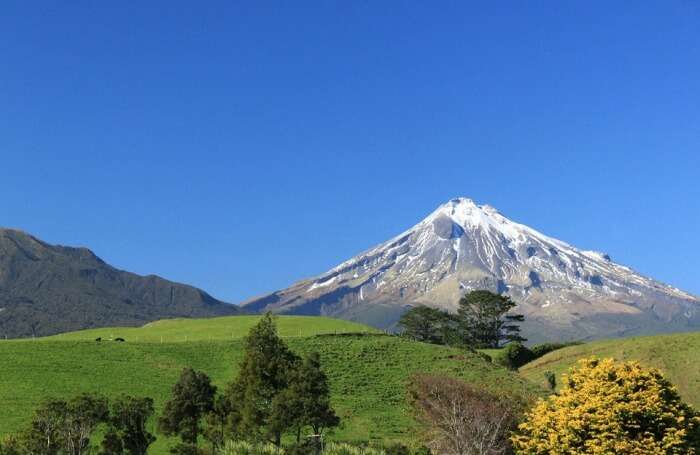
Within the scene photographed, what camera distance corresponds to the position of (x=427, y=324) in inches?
5773

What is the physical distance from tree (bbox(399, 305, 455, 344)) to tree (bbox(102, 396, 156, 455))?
10280 cm

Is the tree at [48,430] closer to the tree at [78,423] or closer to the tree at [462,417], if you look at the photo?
the tree at [78,423]

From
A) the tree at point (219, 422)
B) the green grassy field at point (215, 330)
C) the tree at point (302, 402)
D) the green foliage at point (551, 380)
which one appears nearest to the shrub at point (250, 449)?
the tree at point (302, 402)

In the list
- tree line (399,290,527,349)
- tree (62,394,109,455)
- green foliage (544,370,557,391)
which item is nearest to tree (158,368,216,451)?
tree (62,394,109,455)

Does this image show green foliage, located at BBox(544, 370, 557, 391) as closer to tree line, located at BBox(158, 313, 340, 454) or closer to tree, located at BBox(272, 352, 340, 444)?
tree line, located at BBox(158, 313, 340, 454)

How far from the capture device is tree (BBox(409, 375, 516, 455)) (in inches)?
1570

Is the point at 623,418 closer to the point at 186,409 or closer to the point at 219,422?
the point at 219,422

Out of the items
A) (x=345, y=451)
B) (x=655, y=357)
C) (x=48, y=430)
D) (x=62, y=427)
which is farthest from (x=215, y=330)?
(x=48, y=430)


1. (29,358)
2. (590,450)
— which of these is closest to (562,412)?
(590,450)

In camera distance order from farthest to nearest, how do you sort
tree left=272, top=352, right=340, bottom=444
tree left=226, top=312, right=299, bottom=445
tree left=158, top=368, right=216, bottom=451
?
tree left=158, top=368, right=216, bottom=451 → tree left=226, top=312, right=299, bottom=445 → tree left=272, top=352, right=340, bottom=444

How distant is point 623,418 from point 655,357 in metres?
56.9

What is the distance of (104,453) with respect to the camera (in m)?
41.2

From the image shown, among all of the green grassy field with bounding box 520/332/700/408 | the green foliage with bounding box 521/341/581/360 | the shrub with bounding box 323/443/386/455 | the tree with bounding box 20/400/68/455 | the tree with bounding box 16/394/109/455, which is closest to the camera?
the tree with bounding box 20/400/68/455

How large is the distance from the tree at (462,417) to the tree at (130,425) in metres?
15.9
